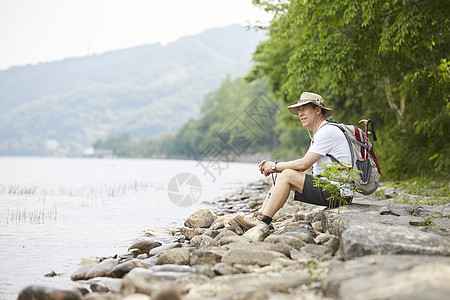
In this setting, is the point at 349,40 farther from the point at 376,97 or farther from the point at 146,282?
the point at 146,282

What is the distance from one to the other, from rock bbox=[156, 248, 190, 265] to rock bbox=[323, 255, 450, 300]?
2014mm

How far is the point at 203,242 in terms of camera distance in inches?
255

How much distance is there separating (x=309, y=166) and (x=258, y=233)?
111 centimetres

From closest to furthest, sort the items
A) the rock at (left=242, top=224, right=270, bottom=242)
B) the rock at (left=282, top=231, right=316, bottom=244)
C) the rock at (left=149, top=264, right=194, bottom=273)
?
the rock at (left=149, top=264, right=194, bottom=273) < the rock at (left=282, top=231, right=316, bottom=244) < the rock at (left=242, top=224, right=270, bottom=242)

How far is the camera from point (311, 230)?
6086 mm

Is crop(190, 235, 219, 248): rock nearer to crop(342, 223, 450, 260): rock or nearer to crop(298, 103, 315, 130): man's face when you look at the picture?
crop(298, 103, 315, 130): man's face

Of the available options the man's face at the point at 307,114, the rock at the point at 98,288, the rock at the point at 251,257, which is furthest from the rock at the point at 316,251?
the rock at the point at 98,288

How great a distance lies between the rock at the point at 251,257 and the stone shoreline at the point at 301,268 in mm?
10

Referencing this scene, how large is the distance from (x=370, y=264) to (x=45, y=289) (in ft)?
9.40

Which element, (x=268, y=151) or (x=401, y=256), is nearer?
(x=401, y=256)

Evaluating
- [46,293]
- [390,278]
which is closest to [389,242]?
[390,278]

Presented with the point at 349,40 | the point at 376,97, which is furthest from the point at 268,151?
the point at 349,40

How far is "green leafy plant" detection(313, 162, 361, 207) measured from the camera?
5605 millimetres

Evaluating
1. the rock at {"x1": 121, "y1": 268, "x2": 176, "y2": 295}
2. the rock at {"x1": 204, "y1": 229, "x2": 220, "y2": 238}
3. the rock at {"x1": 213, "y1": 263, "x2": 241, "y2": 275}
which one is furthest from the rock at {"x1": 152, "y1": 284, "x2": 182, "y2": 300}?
the rock at {"x1": 204, "y1": 229, "x2": 220, "y2": 238}
